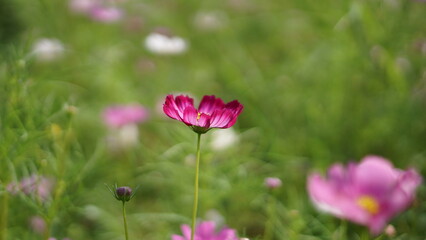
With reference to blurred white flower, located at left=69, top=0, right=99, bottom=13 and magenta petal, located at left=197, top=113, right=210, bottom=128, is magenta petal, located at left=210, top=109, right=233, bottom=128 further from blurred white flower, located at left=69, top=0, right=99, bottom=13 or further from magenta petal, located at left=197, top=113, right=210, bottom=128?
blurred white flower, located at left=69, top=0, right=99, bottom=13

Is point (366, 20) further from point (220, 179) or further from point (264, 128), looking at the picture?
point (220, 179)

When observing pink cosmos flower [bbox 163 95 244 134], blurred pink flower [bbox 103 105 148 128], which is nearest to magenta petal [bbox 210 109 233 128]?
pink cosmos flower [bbox 163 95 244 134]

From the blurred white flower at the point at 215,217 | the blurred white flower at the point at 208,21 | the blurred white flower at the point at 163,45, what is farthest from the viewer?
the blurred white flower at the point at 208,21

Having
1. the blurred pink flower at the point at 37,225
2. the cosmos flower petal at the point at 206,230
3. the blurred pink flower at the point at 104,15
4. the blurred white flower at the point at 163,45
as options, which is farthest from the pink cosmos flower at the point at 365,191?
the blurred pink flower at the point at 104,15

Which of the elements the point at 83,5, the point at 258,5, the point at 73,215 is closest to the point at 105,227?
the point at 73,215

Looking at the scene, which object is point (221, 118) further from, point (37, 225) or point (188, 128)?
point (188, 128)

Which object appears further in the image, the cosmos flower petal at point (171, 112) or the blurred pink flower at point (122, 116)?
the blurred pink flower at point (122, 116)

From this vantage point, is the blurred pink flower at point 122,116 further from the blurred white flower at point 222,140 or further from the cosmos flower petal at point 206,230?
the cosmos flower petal at point 206,230
